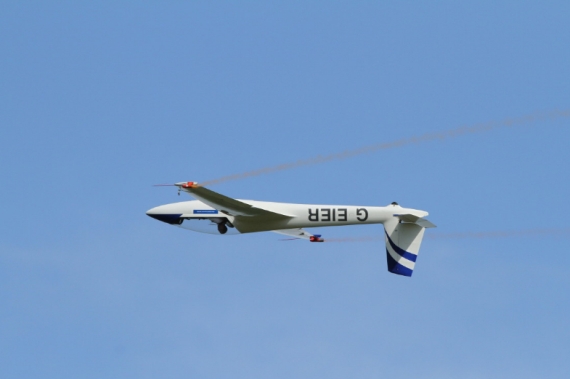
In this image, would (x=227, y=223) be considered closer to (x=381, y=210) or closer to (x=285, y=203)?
(x=285, y=203)

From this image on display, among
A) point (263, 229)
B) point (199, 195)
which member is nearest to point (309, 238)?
point (263, 229)

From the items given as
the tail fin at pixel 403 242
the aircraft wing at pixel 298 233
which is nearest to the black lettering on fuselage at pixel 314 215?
the tail fin at pixel 403 242

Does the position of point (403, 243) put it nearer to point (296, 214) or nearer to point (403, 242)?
point (403, 242)

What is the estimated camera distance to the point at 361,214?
4975 centimetres

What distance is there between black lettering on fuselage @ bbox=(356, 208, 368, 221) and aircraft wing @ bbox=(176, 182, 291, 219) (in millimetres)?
3210

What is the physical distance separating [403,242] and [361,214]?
87.6 inches

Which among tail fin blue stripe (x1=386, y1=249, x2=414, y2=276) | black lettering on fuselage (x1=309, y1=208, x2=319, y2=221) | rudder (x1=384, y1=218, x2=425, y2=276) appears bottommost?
tail fin blue stripe (x1=386, y1=249, x2=414, y2=276)

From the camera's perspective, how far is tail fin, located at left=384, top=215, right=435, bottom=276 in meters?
49.9

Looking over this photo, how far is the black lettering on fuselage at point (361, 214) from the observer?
49.7 metres

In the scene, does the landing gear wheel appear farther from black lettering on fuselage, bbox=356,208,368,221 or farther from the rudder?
the rudder

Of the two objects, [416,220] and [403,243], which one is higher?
[416,220]

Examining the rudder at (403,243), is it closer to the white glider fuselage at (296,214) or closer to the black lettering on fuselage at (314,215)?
the white glider fuselage at (296,214)

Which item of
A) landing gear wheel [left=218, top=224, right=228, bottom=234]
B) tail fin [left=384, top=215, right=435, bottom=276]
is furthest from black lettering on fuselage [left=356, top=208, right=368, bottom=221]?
landing gear wheel [left=218, top=224, right=228, bottom=234]

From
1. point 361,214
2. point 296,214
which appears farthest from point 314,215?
point 361,214
